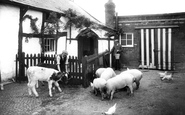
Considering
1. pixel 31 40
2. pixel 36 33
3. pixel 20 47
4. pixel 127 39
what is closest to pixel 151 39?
pixel 127 39

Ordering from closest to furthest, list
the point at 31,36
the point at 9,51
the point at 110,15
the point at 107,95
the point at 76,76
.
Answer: the point at 107,95 < the point at 76,76 < the point at 9,51 < the point at 31,36 < the point at 110,15

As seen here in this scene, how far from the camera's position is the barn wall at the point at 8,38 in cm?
900

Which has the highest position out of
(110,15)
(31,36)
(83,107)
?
(110,15)

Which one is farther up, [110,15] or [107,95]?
[110,15]

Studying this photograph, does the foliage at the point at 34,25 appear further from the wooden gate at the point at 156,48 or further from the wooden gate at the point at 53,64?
the wooden gate at the point at 156,48

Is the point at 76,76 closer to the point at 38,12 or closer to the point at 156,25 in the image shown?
the point at 38,12

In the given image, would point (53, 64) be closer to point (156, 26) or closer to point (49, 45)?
point (49, 45)

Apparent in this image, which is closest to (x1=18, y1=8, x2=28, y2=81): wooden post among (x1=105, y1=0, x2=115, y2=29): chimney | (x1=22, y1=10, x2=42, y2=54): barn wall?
(x1=22, y1=10, x2=42, y2=54): barn wall

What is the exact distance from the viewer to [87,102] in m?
6.58

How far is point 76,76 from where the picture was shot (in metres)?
8.73

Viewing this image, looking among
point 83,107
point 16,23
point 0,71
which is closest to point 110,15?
point 16,23

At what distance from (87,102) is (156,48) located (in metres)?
11.2

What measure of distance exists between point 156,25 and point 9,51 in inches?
487

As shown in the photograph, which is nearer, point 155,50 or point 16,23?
point 16,23
